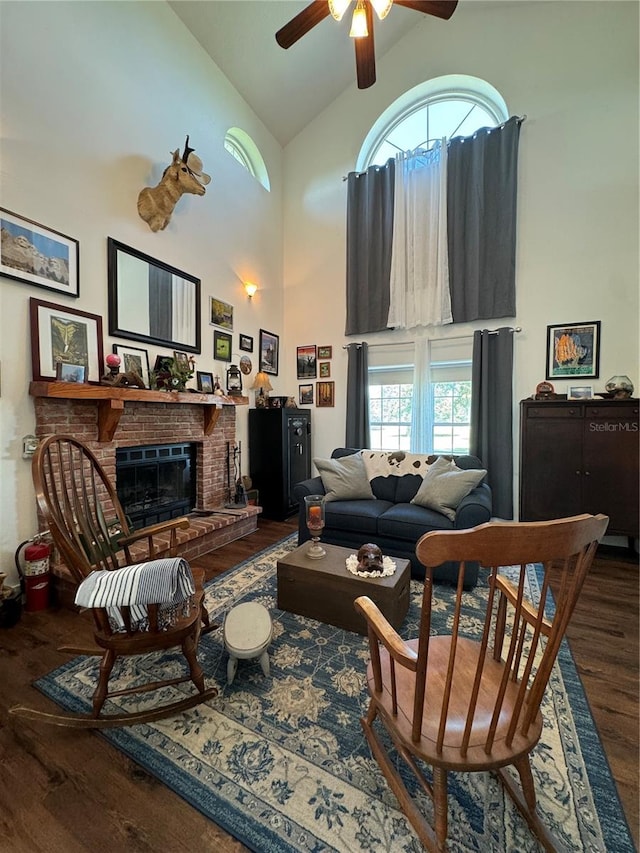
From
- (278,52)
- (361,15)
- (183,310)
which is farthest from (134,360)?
(278,52)

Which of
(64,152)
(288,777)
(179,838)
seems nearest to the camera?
(179,838)

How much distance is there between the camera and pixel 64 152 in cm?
248

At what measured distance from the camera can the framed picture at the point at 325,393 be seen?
4730 millimetres

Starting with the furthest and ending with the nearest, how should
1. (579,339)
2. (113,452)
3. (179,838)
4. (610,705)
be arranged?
1. (579,339)
2. (113,452)
3. (610,705)
4. (179,838)

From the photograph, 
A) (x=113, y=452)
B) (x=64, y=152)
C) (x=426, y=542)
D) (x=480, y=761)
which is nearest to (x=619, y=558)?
(x=480, y=761)

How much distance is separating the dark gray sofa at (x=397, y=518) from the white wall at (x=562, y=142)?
5.04ft

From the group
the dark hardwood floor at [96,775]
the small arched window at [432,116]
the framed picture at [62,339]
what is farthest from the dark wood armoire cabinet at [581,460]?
the framed picture at [62,339]

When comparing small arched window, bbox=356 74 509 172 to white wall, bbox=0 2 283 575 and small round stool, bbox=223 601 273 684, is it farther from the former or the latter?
small round stool, bbox=223 601 273 684

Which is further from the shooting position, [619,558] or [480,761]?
[619,558]

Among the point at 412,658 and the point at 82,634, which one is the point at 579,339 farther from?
the point at 82,634

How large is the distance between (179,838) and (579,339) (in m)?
4.41

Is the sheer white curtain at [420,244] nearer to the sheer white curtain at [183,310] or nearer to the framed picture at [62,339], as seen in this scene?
the sheer white curtain at [183,310]

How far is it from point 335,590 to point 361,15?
11.7 feet

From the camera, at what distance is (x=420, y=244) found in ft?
13.4
